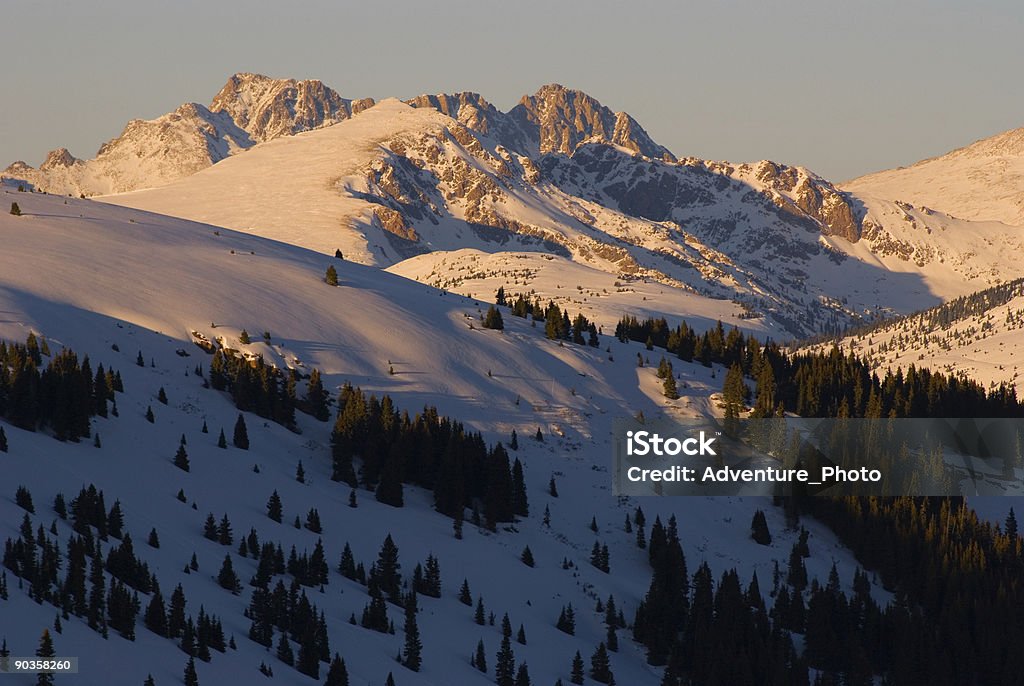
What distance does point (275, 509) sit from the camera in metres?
111

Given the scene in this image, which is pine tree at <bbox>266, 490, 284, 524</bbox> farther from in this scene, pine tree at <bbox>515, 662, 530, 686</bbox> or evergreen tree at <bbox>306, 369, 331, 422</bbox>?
evergreen tree at <bbox>306, 369, 331, 422</bbox>

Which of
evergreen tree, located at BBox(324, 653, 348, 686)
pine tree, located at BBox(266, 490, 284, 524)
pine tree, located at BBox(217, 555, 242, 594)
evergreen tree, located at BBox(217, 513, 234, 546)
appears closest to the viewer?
evergreen tree, located at BBox(324, 653, 348, 686)

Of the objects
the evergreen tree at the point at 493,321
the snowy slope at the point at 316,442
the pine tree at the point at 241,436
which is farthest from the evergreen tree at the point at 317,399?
the evergreen tree at the point at 493,321

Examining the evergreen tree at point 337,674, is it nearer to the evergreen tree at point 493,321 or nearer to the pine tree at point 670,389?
the pine tree at point 670,389

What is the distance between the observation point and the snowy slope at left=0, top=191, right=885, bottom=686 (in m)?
92.3

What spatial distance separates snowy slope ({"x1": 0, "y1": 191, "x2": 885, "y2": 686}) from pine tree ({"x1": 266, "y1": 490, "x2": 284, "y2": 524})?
2.47ft

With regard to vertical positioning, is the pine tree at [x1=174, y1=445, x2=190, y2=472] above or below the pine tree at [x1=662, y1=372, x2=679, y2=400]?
below

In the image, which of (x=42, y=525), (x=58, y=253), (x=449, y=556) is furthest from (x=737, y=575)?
(x=58, y=253)

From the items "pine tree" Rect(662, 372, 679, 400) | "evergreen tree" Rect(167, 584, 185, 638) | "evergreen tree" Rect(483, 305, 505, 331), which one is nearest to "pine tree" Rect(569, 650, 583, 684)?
"evergreen tree" Rect(167, 584, 185, 638)

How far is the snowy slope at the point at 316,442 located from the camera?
92312mm

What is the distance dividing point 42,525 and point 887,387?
12290 centimetres

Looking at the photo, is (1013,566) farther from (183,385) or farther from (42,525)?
(42,525)

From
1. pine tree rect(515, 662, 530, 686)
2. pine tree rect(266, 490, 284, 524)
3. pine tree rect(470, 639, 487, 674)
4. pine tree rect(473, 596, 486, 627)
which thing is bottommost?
pine tree rect(515, 662, 530, 686)

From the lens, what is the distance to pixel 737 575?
409 ft
